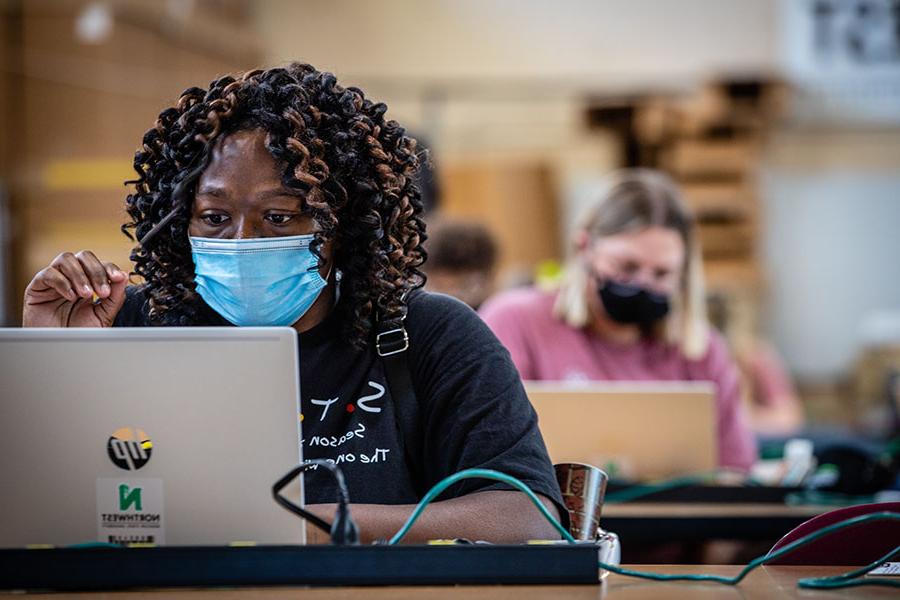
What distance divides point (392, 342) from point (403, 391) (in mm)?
70

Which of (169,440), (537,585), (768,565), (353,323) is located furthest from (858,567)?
(169,440)

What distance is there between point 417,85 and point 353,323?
5.92 metres

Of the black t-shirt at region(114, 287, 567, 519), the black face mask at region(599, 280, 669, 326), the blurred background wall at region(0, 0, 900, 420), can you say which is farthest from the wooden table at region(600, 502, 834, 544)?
the blurred background wall at region(0, 0, 900, 420)

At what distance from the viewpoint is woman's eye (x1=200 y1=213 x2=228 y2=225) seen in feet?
5.34

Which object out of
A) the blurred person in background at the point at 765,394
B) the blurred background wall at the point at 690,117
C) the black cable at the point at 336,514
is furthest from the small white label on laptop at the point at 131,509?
the blurred background wall at the point at 690,117

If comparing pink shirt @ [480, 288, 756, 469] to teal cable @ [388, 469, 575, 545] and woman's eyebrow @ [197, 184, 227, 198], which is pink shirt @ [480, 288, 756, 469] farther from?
teal cable @ [388, 469, 575, 545]

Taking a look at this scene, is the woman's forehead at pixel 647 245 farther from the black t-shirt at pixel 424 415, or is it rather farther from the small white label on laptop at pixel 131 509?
the small white label on laptop at pixel 131 509

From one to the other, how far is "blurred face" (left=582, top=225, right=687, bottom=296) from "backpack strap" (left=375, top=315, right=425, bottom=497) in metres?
1.62

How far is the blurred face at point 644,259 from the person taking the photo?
10.4 ft

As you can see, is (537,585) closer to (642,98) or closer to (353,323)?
(353,323)

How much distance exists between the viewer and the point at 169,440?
1.30 metres

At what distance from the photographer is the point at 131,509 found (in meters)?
1.31

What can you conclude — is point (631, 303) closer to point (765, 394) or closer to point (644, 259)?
point (644, 259)

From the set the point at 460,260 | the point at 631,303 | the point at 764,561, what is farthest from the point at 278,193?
the point at 460,260
